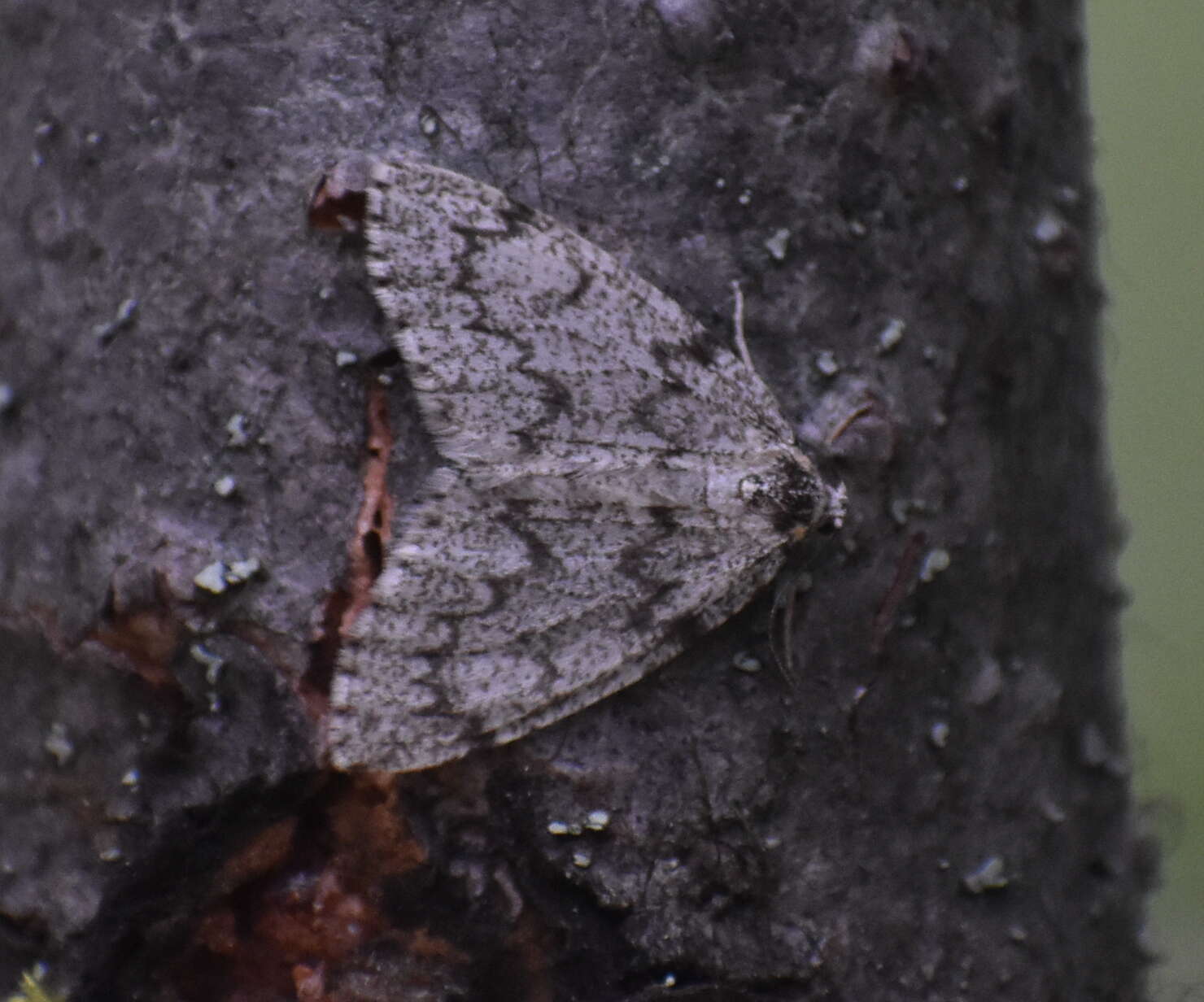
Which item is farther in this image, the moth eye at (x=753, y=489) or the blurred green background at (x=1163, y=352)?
the blurred green background at (x=1163, y=352)

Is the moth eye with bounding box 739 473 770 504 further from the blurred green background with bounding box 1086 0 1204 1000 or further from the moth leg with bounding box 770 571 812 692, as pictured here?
the blurred green background with bounding box 1086 0 1204 1000

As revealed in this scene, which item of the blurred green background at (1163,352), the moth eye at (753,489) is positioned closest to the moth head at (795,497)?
the moth eye at (753,489)

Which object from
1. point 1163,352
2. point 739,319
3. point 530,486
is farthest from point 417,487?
point 1163,352

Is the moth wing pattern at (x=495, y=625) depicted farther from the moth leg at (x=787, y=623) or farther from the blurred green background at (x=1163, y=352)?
the blurred green background at (x=1163, y=352)

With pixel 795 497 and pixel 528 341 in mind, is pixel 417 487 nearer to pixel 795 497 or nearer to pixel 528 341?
pixel 528 341

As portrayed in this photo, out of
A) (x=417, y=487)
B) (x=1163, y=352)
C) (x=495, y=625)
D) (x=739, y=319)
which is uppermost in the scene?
(x=739, y=319)

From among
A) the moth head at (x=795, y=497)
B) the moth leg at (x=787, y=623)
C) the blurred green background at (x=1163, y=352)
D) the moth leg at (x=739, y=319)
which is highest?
the moth leg at (x=739, y=319)

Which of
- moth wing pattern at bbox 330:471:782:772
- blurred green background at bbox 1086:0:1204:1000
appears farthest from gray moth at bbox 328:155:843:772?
blurred green background at bbox 1086:0:1204:1000
